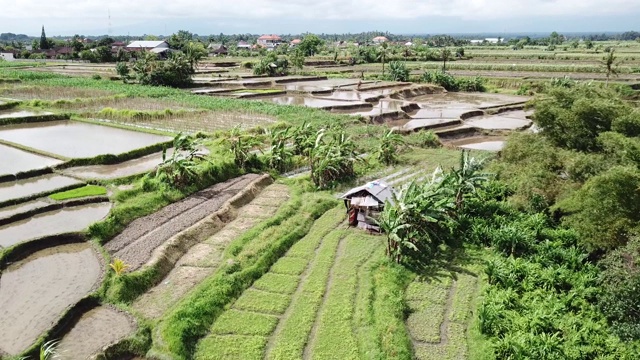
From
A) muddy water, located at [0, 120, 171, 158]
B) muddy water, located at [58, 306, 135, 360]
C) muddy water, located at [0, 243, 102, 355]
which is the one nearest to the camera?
muddy water, located at [58, 306, 135, 360]

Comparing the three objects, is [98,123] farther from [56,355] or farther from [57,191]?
[56,355]

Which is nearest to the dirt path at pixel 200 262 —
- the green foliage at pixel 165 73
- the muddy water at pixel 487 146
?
the muddy water at pixel 487 146

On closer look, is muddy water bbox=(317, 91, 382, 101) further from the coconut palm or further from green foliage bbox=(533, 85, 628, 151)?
green foliage bbox=(533, 85, 628, 151)

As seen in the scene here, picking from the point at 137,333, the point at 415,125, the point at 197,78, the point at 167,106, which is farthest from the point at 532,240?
the point at 197,78

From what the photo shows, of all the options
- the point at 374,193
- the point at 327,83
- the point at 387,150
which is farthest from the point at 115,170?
the point at 327,83

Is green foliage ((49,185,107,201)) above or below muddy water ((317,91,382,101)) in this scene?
below

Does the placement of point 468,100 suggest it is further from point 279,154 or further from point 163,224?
point 163,224

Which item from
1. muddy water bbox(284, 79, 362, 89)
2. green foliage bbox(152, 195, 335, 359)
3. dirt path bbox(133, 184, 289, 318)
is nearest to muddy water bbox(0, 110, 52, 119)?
dirt path bbox(133, 184, 289, 318)

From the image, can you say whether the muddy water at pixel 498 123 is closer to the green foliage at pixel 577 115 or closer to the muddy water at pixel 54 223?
the green foliage at pixel 577 115
